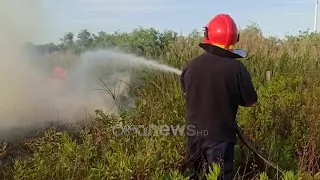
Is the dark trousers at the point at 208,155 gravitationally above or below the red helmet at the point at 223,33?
below

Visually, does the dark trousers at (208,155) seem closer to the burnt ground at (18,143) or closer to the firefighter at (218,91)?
the firefighter at (218,91)

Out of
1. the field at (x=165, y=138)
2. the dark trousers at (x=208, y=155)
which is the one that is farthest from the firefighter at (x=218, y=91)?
the field at (x=165, y=138)

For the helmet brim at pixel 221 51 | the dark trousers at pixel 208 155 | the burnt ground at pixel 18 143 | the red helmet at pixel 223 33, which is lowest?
the burnt ground at pixel 18 143

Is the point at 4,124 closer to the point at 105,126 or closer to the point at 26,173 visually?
the point at 105,126

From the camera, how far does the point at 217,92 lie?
13.5ft

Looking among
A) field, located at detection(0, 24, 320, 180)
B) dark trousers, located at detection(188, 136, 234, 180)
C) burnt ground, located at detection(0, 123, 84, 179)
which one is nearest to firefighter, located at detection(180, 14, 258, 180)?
dark trousers, located at detection(188, 136, 234, 180)

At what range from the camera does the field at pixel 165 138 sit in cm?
389

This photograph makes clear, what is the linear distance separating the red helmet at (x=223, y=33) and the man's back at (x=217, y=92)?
0.13m

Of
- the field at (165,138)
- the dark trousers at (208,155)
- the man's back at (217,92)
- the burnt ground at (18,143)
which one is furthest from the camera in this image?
the burnt ground at (18,143)

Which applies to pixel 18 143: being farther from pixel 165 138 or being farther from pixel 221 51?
pixel 221 51

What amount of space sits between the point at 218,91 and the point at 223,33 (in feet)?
1.67

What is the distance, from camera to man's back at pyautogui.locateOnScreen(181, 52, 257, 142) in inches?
159

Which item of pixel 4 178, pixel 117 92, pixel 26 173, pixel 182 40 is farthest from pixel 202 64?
pixel 182 40

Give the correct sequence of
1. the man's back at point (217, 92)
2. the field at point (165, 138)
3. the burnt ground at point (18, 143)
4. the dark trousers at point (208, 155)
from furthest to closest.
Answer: the burnt ground at point (18, 143) < the dark trousers at point (208, 155) < the man's back at point (217, 92) < the field at point (165, 138)
